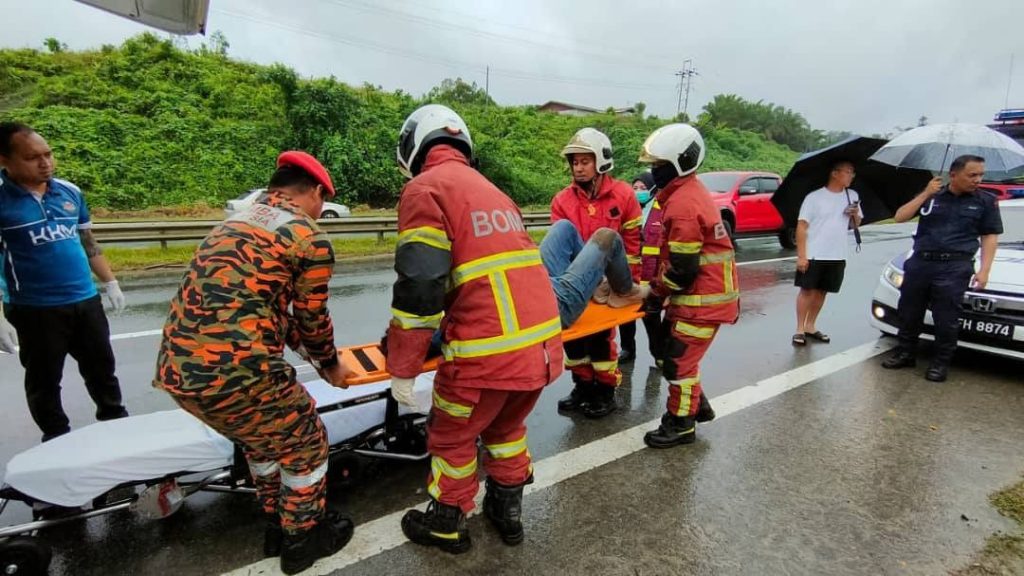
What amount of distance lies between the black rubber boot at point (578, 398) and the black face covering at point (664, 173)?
1467mm

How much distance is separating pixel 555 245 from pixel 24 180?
295cm

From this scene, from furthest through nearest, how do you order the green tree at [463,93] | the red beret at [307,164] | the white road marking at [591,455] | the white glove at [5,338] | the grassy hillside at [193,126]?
1. the green tree at [463,93]
2. the grassy hillside at [193,126]
3. the white glove at [5,338]
4. the white road marking at [591,455]
5. the red beret at [307,164]

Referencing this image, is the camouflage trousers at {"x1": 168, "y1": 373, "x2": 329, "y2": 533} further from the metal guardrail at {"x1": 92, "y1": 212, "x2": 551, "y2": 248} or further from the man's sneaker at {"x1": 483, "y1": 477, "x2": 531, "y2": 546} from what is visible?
the metal guardrail at {"x1": 92, "y1": 212, "x2": 551, "y2": 248}

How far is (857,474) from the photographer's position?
9.96ft

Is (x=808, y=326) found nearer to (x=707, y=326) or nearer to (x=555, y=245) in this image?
(x=707, y=326)

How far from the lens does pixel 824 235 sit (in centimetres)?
527

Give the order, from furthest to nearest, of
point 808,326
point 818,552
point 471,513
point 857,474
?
1. point 808,326
2. point 857,474
3. point 471,513
4. point 818,552

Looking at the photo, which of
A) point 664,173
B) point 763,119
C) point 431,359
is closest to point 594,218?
point 664,173

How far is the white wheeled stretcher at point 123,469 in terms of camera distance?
2088mm

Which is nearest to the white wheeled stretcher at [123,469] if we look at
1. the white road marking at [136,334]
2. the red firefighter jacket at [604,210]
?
the red firefighter jacket at [604,210]

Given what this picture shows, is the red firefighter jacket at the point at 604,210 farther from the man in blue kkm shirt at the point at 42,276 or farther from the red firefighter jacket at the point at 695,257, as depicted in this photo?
the man in blue kkm shirt at the point at 42,276

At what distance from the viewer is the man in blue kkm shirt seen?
108 inches

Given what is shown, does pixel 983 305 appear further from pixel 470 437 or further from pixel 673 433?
pixel 470 437

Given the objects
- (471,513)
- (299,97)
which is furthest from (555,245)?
(299,97)
